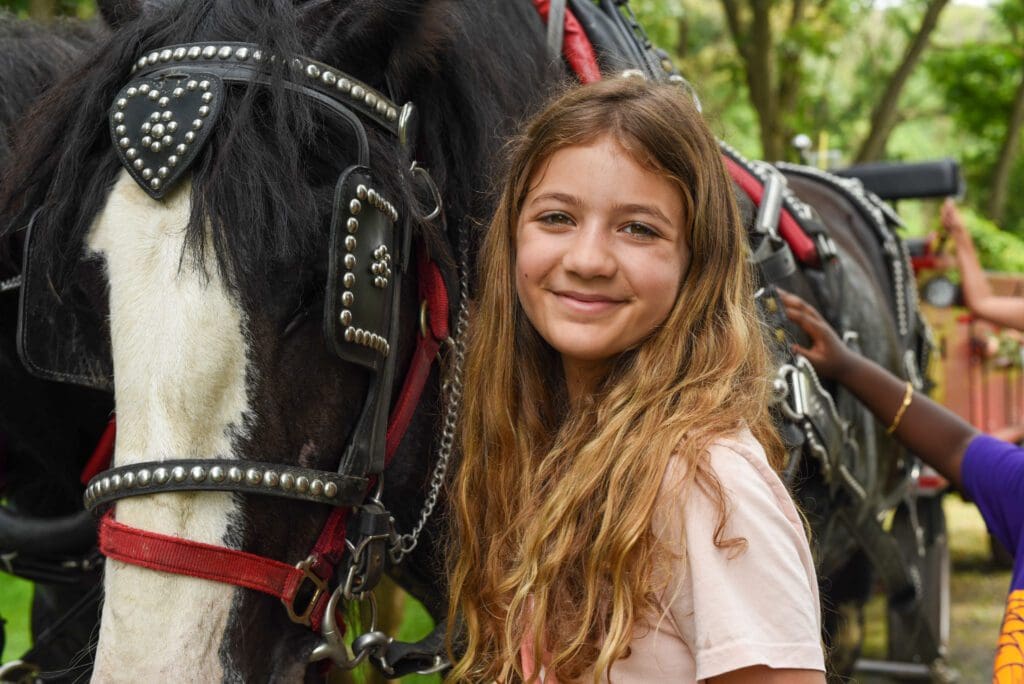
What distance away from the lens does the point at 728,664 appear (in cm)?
120

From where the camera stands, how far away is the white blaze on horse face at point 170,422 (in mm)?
1403

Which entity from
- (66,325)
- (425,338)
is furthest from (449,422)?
(66,325)

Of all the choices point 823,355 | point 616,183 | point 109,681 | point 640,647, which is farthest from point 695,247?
point 823,355

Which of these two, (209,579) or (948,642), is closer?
(209,579)

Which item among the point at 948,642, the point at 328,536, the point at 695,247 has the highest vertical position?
the point at 695,247

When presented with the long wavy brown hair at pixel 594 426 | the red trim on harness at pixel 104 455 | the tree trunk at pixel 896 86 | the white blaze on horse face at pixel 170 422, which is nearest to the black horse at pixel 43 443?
the red trim on harness at pixel 104 455

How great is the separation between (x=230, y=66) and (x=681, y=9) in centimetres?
1173

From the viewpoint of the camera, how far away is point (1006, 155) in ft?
38.4

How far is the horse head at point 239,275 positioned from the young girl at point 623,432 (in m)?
0.21

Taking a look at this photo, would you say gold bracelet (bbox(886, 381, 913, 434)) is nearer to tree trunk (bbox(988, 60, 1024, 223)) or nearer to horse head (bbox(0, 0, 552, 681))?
horse head (bbox(0, 0, 552, 681))

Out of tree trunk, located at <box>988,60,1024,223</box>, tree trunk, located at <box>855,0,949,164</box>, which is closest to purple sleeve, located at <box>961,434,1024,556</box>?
tree trunk, located at <box>855,0,949,164</box>

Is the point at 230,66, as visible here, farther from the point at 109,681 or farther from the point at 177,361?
the point at 109,681

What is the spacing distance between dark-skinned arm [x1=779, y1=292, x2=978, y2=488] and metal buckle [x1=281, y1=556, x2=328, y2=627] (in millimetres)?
1334

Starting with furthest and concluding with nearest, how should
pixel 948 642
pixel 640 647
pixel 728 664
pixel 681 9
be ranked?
→ pixel 681 9, pixel 948 642, pixel 640 647, pixel 728 664
